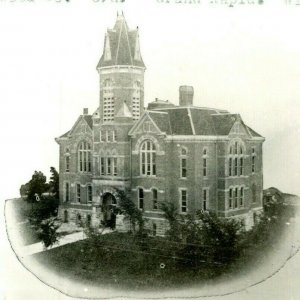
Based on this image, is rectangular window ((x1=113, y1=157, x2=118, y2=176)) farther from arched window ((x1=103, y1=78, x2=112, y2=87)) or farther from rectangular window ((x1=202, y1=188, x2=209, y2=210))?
rectangular window ((x1=202, y1=188, x2=209, y2=210))

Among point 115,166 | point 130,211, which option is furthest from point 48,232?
point 115,166

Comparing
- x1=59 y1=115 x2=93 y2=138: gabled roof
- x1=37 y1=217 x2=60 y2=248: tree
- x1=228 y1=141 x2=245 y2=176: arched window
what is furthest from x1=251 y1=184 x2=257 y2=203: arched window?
x1=37 y1=217 x2=60 y2=248: tree

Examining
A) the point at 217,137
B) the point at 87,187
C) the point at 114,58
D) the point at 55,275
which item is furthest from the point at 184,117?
the point at 55,275

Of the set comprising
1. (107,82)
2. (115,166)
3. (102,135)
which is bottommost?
(115,166)

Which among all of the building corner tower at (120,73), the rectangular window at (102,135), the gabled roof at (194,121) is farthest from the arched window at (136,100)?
the rectangular window at (102,135)

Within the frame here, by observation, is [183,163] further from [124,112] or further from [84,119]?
[84,119]

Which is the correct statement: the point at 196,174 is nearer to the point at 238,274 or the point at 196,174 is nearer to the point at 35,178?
the point at 238,274
